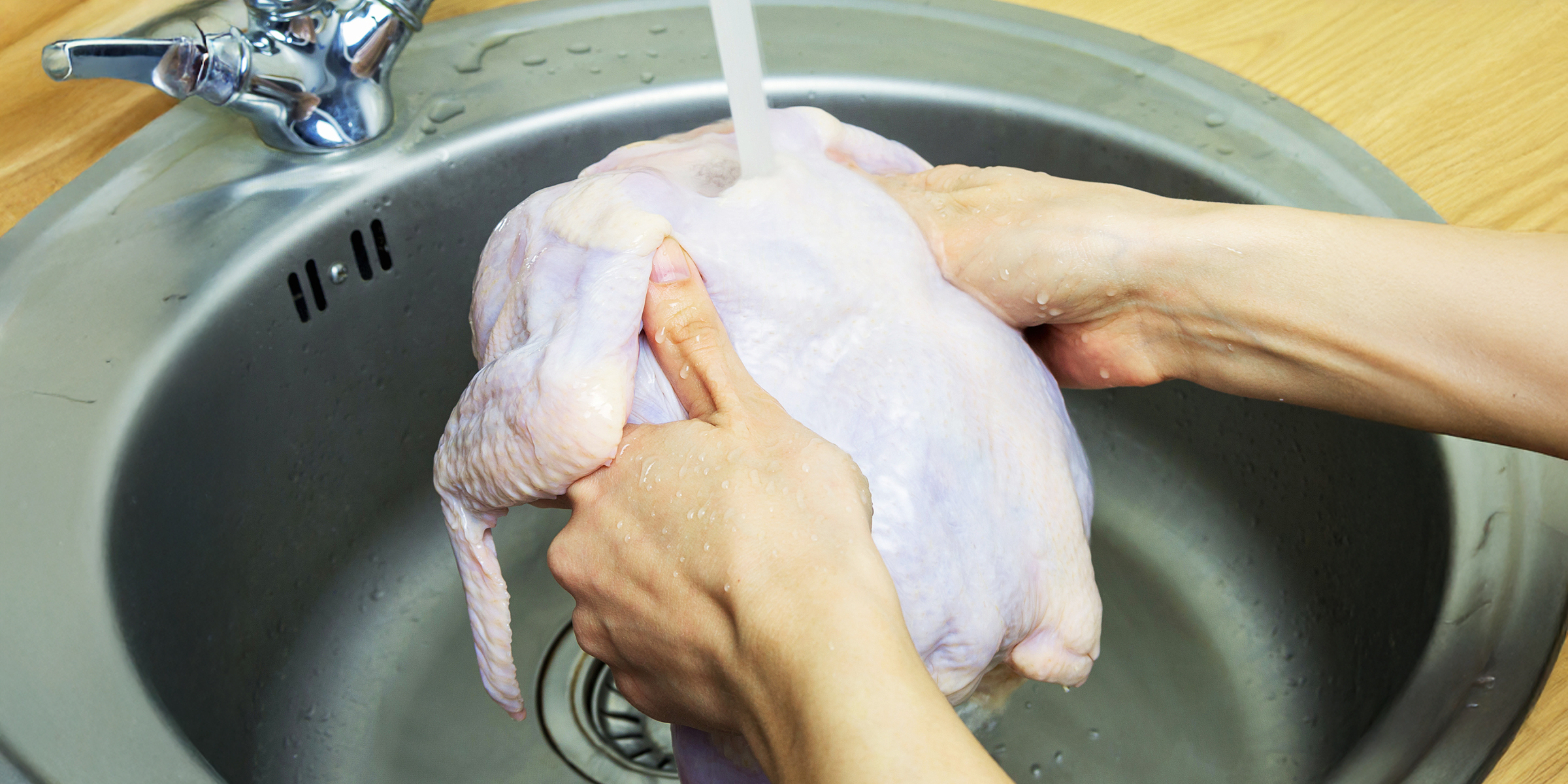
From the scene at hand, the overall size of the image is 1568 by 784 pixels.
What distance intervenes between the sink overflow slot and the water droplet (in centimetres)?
11

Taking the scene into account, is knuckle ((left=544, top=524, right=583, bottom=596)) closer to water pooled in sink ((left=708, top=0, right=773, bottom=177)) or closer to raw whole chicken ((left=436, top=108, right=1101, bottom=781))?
raw whole chicken ((left=436, top=108, right=1101, bottom=781))

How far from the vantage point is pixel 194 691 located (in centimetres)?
80

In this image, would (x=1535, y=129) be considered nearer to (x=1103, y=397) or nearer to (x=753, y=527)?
(x=1103, y=397)

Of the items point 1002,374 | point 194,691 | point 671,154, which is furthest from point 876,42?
point 194,691

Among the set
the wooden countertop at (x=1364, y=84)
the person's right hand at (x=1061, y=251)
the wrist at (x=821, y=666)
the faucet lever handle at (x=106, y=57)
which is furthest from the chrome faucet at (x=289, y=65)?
the wrist at (x=821, y=666)

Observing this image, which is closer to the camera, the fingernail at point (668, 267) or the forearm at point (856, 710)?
the forearm at point (856, 710)

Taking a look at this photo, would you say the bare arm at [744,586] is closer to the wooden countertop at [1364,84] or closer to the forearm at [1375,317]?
the forearm at [1375,317]

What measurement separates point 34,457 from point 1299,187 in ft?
3.20

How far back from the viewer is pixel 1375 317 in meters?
0.69

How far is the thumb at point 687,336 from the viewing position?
65 cm

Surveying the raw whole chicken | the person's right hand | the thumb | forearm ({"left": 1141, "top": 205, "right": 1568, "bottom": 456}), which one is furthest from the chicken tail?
forearm ({"left": 1141, "top": 205, "right": 1568, "bottom": 456})

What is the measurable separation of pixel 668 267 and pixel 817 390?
0.40 ft

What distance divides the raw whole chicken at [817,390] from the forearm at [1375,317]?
0.13m

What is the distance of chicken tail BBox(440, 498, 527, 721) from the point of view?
72 centimetres
